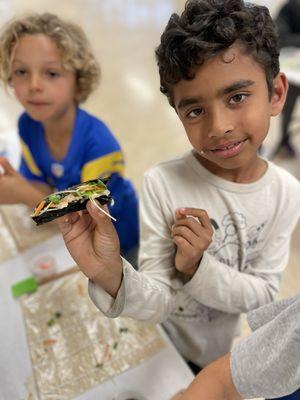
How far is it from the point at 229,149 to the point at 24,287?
620 mm

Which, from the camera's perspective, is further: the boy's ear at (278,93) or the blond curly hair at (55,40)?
the blond curly hair at (55,40)

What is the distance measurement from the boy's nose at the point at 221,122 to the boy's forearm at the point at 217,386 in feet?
1.24

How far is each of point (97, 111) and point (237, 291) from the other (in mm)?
2367

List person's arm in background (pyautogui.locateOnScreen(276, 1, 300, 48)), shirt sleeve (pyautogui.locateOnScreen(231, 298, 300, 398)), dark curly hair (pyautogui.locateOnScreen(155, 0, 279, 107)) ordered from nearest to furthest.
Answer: shirt sleeve (pyautogui.locateOnScreen(231, 298, 300, 398)) → dark curly hair (pyautogui.locateOnScreen(155, 0, 279, 107)) → person's arm in background (pyautogui.locateOnScreen(276, 1, 300, 48))

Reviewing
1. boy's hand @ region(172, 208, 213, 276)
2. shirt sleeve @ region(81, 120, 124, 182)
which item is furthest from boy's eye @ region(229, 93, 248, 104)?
shirt sleeve @ region(81, 120, 124, 182)

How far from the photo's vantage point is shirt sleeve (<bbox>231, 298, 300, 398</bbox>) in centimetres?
52

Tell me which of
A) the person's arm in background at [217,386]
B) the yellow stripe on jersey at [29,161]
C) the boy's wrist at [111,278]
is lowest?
the person's arm in background at [217,386]

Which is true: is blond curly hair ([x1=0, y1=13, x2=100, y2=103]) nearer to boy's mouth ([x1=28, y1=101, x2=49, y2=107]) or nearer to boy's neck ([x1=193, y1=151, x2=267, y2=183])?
boy's mouth ([x1=28, y1=101, x2=49, y2=107])

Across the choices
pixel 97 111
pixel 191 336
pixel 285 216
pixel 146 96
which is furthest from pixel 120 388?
pixel 146 96

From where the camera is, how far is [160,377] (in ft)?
2.53

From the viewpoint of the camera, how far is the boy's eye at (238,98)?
2.14 ft

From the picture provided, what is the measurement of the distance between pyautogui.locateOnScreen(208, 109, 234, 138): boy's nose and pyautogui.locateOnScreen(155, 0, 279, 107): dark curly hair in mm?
78

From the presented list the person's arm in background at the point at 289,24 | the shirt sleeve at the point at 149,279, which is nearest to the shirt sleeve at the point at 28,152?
the shirt sleeve at the point at 149,279

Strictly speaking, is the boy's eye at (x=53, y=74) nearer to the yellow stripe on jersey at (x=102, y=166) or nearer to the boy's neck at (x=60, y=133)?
the boy's neck at (x=60, y=133)
